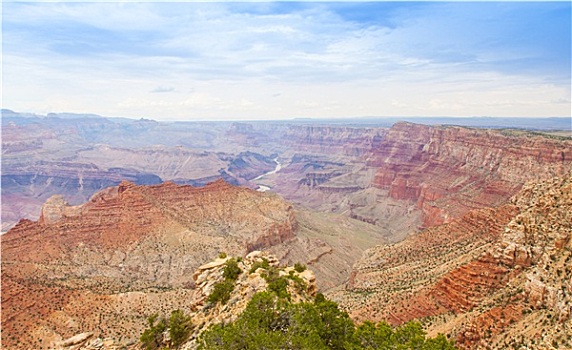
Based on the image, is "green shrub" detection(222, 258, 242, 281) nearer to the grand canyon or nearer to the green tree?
the grand canyon

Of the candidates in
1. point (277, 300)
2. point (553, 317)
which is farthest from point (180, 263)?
point (553, 317)

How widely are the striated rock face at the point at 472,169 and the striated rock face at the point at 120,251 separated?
181ft

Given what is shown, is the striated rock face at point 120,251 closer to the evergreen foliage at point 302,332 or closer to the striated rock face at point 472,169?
the evergreen foliage at point 302,332

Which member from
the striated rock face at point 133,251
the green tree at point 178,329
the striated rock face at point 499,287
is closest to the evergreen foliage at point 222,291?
the green tree at point 178,329

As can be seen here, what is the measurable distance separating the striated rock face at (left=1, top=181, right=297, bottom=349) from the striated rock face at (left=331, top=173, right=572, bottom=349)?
104ft

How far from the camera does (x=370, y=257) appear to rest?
82.9 meters

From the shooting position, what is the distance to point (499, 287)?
140ft

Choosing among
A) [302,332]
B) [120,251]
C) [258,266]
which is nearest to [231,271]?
[258,266]

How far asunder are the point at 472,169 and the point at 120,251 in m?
123

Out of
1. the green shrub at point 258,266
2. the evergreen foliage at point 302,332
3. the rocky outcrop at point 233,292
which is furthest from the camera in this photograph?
the green shrub at point 258,266

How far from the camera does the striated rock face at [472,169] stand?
120625mm

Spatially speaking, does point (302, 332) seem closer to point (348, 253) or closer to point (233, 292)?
point (233, 292)

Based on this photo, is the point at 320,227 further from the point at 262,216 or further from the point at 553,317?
the point at 553,317

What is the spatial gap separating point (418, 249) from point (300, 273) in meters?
43.5
